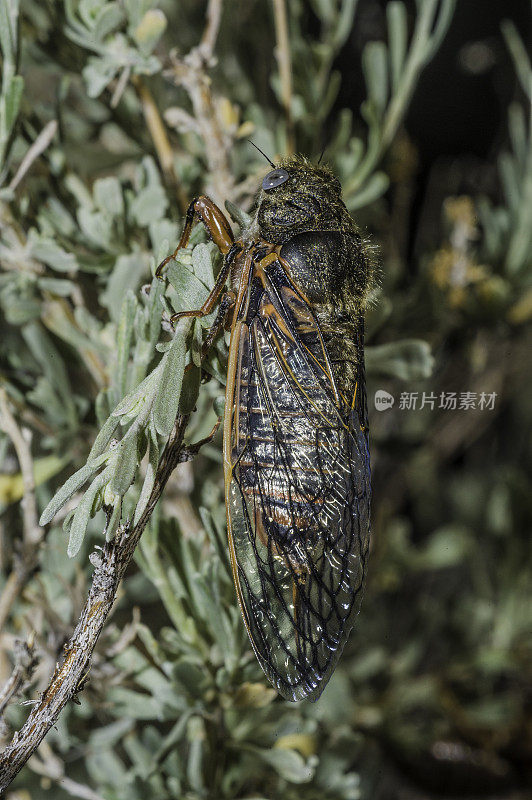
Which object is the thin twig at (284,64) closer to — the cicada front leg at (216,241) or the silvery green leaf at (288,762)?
the cicada front leg at (216,241)

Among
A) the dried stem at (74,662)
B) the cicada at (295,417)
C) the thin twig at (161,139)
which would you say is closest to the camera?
the dried stem at (74,662)

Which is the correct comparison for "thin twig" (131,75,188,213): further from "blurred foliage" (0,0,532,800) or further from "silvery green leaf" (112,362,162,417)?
"silvery green leaf" (112,362,162,417)

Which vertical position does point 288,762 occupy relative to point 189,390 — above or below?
below

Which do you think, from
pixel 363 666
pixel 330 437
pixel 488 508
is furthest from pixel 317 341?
pixel 488 508

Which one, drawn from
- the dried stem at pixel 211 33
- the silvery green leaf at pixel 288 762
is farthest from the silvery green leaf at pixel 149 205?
the silvery green leaf at pixel 288 762

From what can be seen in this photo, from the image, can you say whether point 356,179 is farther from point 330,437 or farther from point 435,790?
point 435,790

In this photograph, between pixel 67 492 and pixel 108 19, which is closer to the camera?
pixel 67 492

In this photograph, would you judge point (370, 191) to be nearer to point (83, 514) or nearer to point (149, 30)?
point (149, 30)

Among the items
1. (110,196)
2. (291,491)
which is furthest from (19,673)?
(110,196)
